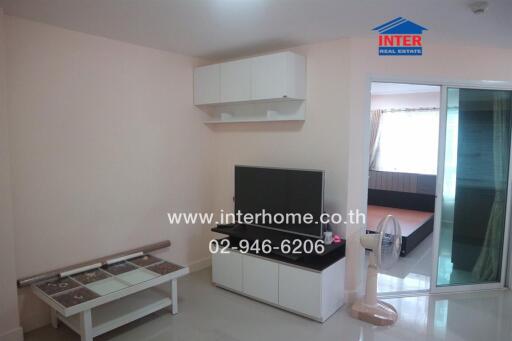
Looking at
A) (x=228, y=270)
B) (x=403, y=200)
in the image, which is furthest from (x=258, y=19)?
(x=403, y=200)

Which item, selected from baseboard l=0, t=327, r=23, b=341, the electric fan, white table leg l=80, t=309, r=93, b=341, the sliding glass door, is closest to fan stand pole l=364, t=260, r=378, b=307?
the electric fan

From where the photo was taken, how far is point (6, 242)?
2.61 meters

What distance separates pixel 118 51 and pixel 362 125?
2489 millimetres

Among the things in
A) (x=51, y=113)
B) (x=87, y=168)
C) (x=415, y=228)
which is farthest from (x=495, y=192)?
(x=51, y=113)

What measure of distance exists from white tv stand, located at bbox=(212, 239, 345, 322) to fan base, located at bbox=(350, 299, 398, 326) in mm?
201

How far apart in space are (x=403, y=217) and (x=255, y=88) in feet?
12.5

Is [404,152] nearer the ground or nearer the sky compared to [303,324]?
nearer the sky

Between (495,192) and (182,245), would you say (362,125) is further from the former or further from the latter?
(182,245)

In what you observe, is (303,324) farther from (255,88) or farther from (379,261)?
(255,88)

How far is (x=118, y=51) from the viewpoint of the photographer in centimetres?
336

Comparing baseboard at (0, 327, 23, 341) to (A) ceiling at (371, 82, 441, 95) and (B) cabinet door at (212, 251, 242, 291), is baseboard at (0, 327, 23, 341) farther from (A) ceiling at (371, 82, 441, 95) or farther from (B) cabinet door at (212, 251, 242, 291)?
(A) ceiling at (371, 82, 441, 95)

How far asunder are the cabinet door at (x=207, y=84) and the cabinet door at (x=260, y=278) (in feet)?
5.93

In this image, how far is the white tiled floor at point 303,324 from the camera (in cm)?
283

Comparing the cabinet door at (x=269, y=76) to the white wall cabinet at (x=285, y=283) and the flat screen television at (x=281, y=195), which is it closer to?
the flat screen television at (x=281, y=195)
